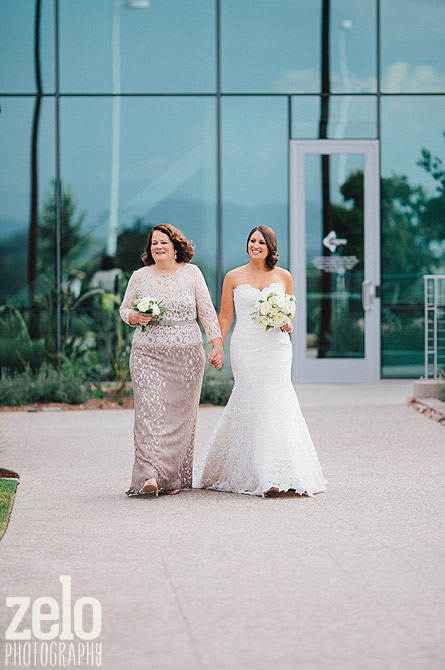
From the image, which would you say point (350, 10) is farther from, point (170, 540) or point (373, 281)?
point (170, 540)

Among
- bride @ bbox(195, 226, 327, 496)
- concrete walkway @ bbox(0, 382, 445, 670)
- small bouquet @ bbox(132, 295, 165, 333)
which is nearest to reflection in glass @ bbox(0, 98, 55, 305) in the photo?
concrete walkway @ bbox(0, 382, 445, 670)

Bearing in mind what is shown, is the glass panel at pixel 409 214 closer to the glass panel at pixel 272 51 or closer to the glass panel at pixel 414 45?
the glass panel at pixel 414 45

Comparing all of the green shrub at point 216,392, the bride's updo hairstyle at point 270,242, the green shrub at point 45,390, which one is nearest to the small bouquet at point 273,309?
the bride's updo hairstyle at point 270,242

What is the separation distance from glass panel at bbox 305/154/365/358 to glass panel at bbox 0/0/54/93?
4074 mm

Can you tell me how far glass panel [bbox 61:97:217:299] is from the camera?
16016 millimetres

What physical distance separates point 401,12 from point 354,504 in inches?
449

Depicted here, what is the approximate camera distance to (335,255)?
15977mm

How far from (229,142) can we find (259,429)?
949 centimetres

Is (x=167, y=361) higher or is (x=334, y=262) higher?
(x=334, y=262)

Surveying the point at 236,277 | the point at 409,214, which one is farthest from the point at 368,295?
the point at 236,277

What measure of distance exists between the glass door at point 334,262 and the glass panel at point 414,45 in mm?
1378

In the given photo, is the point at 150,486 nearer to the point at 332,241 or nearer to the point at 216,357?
the point at 216,357

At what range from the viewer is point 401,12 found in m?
16.6

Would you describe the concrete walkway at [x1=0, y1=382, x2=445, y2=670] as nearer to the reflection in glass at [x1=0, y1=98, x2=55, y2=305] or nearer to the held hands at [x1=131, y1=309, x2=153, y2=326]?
the held hands at [x1=131, y1=309, x2=153, y2=326]
